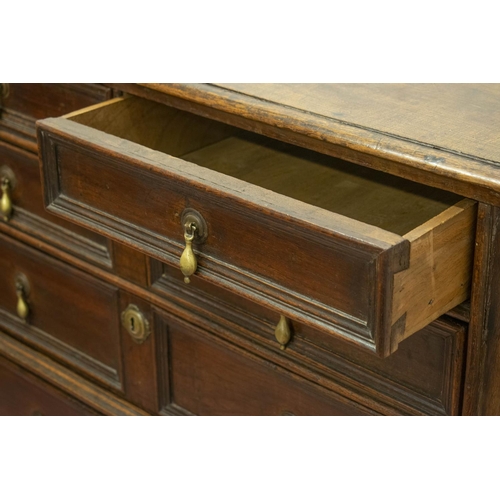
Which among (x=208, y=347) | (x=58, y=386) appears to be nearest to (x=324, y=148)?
(x=208, y=347)

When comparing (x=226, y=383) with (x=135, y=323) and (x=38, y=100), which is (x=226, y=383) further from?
(x=38, y=100)

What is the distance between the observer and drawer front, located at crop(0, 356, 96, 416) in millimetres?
1521

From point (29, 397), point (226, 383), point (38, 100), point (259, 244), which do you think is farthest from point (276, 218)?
point (29, 397)

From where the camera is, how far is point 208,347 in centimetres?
127

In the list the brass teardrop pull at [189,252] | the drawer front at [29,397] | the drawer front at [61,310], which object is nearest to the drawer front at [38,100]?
the drawer front at [61,310]

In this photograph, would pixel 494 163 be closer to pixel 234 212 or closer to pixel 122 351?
pixel 234 212

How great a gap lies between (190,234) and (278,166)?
10.4 inches

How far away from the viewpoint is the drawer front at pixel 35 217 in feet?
4.43

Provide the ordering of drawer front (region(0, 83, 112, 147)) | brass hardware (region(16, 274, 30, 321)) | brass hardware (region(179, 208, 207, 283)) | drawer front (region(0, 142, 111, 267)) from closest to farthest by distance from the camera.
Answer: brass hardware (region(179, 208, 207, 283))
drawer front (region(0, 83, 112, 147))
drawer front (region(0, 142, 111, 267))
brass hardware (region(16, 274, 30, 321))

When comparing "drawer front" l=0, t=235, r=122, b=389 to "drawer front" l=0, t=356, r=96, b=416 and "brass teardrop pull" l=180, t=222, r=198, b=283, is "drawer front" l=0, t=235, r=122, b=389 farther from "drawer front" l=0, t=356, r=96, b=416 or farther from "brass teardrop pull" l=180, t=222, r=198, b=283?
"brass teardrop pull" l=180, t=222, r=198, b=283

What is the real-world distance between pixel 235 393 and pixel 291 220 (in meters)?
0.44

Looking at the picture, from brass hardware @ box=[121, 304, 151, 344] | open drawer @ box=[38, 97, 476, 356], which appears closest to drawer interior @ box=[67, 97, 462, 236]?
open drawer @ box=[38, 97, 476, 356]

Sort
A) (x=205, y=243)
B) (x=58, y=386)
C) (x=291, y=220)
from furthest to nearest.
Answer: (x=58, y=386), (x=205, y=243), (x=291, y=220)

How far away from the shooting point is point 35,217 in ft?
4.65
